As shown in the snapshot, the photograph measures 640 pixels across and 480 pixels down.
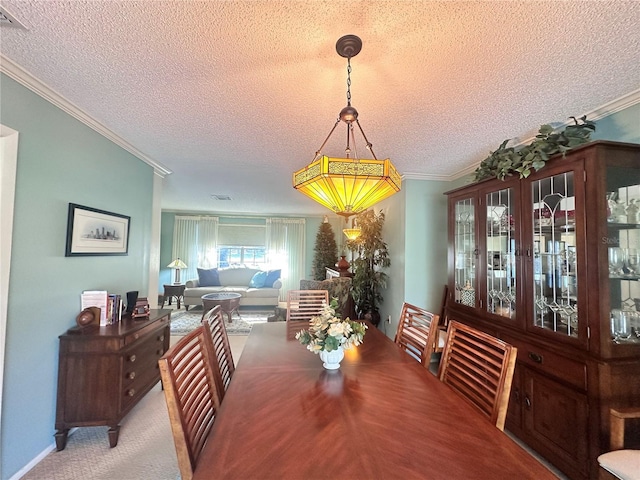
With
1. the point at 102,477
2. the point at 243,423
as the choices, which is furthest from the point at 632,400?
the point at 102,477

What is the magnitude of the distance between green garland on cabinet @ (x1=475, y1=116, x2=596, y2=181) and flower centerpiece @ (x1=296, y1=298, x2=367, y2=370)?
A: 1.66m

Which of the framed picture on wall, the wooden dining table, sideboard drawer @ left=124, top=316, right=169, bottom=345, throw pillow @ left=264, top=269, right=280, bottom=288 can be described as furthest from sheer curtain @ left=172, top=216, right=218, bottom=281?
the wooden dining table

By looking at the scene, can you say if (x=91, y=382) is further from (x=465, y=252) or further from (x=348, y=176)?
(x=465, y=252)

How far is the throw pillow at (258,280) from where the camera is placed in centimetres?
710

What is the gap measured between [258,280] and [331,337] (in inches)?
234

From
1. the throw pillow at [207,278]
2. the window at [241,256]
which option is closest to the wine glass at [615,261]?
the throw pillow at [207,278]

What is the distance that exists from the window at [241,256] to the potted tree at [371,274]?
4.15 m

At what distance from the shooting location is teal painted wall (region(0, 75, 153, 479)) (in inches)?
66.2

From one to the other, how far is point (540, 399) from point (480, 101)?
207 cm

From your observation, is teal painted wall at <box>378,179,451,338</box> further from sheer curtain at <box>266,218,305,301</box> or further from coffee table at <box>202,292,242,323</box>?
sheer curtain at <box>266,218,305,301</box>

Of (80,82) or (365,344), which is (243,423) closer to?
(365,344)

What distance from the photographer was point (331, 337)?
146 centimetres

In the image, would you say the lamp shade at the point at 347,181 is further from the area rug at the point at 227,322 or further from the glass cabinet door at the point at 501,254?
the area rug at the point at 227,322

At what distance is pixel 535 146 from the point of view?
6.25ft
